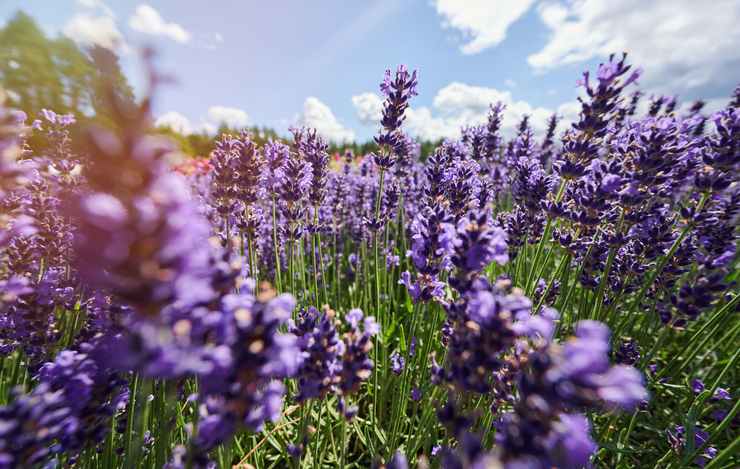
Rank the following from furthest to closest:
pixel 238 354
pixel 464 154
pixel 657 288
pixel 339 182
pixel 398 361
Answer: pixel 339 182 < pixel 464 154 < pixel 398 361 < pixel 657 288 < pixel 238 354

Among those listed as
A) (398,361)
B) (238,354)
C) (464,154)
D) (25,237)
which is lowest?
(398,361)

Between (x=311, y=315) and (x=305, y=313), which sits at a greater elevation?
(x=311, y=315)

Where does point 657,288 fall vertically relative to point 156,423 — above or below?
above

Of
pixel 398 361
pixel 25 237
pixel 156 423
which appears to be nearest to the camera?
pixel 156 423

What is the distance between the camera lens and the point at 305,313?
2.08 meters

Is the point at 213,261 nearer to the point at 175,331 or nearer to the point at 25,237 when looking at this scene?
the point at 175,331

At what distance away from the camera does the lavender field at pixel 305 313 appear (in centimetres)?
85

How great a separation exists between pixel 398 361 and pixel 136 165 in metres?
2.73

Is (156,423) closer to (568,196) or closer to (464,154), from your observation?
(568,196)

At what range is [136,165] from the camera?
2.67ft

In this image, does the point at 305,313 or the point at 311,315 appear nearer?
the point at 311,315

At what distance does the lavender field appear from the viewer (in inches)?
33.3

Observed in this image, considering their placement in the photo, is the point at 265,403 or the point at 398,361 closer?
the point at 265,403

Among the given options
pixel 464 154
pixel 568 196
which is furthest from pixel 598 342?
pixel 464 154
